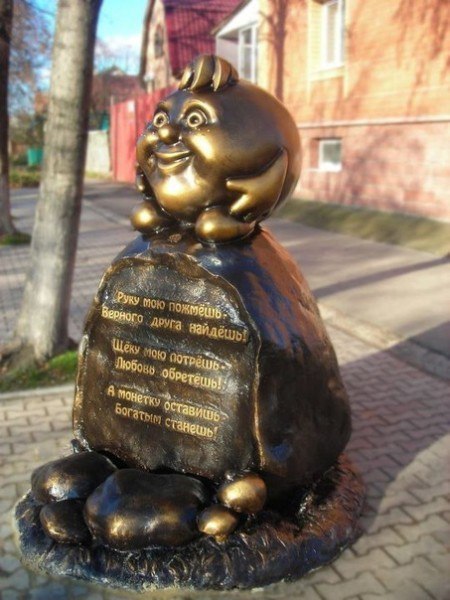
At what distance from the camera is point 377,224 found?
513 inches

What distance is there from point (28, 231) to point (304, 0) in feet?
26.3

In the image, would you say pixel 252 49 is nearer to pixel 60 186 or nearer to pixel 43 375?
pixel 60 186

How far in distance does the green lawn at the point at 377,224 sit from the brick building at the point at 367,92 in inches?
11.1

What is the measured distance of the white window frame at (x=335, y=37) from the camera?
15.5 metres

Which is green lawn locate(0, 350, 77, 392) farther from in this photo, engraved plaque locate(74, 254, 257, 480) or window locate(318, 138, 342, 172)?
window locate(318, 138, 342, 172)

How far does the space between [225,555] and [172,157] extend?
1.74 meters

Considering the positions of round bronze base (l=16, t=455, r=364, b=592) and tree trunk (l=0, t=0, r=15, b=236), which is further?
tree trunk (l=0, t=0, r=15, b=236)

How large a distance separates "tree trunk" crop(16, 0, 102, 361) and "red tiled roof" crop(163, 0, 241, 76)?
70.7 ft

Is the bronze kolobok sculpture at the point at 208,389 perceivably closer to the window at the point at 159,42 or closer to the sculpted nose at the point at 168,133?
the sculpted nose at the point at 168,133

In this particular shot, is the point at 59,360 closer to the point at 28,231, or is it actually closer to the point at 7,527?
the point at 7,527

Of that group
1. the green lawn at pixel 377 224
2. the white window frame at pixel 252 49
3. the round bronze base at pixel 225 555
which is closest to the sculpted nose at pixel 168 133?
the round bronze base at pixel 225 555

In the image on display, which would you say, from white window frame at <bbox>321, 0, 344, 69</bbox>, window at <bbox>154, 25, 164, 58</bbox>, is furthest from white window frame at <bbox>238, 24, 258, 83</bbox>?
window at <bbox>154, 25, 164, 58</bbox>

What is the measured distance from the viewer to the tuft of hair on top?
303 cm

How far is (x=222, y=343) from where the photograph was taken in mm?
3049
